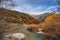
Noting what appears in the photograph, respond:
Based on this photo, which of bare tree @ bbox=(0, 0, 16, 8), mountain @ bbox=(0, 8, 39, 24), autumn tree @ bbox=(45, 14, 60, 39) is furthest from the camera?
bare tree @ bbox=(0, 0, 16, 8)

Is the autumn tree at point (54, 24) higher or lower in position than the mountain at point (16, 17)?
lower

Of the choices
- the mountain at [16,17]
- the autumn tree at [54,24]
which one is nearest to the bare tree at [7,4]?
the mountain at [16,17]

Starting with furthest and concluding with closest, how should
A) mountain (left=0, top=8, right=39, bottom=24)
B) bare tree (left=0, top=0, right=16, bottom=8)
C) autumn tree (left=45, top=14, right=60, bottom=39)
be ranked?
bare tree (left=0, top=0, right=16, bottom=8), mountain (left=0, top=8, right=39, bottom=24), autumn tree (left=45, top=14, right=60, bottom=39)

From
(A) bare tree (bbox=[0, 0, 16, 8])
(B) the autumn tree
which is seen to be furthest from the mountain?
(B) the autumn tree

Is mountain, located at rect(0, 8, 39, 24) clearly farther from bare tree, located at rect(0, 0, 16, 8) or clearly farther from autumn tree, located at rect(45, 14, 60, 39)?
autumn tree, located at rect(45, 14, 60, 39)

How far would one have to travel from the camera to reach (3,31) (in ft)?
15.5

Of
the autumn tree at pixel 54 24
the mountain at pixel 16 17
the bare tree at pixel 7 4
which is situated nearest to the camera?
the autumn tree at pixel 54 24

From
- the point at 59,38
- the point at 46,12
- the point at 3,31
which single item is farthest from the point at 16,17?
the point at 59,38

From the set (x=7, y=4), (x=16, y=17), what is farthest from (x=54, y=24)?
(x=7, y=4)

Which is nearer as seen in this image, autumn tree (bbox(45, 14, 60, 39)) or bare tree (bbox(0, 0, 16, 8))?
autumn tree (bbox(45, 14, 60, 39))

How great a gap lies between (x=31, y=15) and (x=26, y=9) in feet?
0.70

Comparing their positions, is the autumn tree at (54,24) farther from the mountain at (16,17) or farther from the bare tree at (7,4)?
the bare tree at (7,4)

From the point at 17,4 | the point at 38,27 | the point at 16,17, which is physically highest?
the point at 17,4

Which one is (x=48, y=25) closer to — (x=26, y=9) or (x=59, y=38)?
(x=59, y=38)
